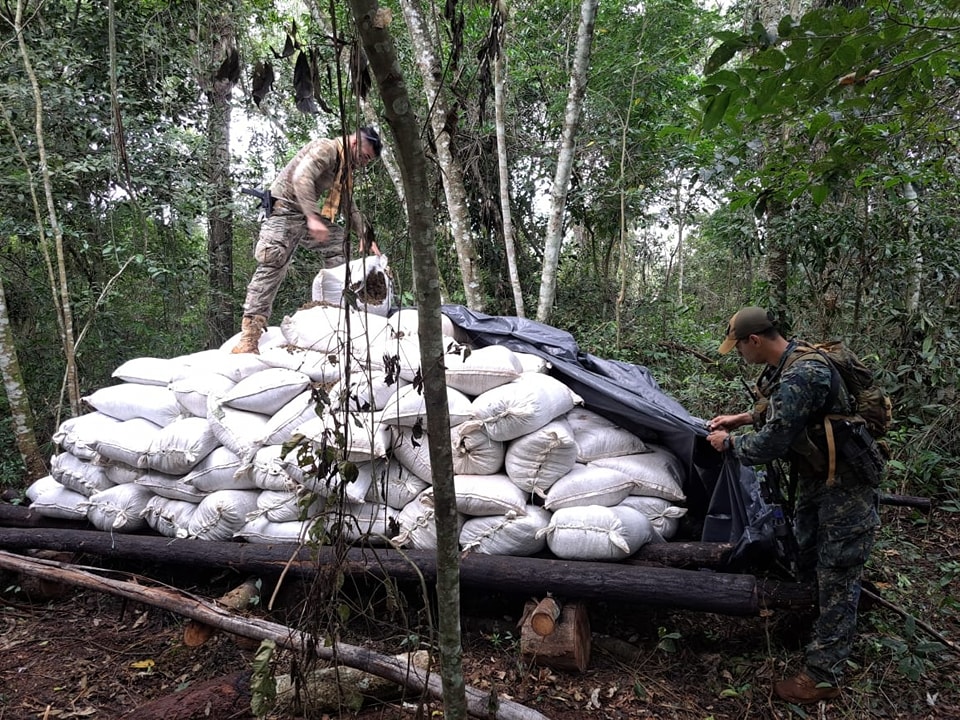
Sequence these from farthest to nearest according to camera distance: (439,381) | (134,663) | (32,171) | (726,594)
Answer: (32,171) < (134,663) < (726,594) < (439,381)

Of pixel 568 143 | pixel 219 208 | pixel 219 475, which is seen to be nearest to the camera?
pixel 219 475

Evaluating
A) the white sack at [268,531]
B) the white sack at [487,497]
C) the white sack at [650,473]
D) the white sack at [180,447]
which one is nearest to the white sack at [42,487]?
the white sack at [180,447]

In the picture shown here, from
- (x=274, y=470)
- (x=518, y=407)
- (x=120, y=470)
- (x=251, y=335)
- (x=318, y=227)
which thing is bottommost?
(x=120, y=470)

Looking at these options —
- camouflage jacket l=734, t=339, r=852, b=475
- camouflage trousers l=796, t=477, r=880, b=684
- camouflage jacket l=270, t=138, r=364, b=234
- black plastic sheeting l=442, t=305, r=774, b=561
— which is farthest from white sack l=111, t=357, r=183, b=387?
camouflage trousers l=796, t=477, r=880, b=684

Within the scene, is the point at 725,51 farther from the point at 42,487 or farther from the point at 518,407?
the point at 42,487

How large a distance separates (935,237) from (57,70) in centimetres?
750

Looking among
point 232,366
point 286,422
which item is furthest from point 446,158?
point 286,422

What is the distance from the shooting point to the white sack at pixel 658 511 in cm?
284

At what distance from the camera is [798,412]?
233 centimetres

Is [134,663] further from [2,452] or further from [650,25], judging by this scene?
[650,25]

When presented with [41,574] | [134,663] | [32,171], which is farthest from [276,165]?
[134,663]

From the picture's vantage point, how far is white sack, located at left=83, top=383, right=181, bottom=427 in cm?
350

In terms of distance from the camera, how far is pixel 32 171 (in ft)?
17.2

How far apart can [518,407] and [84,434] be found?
8.25ft
